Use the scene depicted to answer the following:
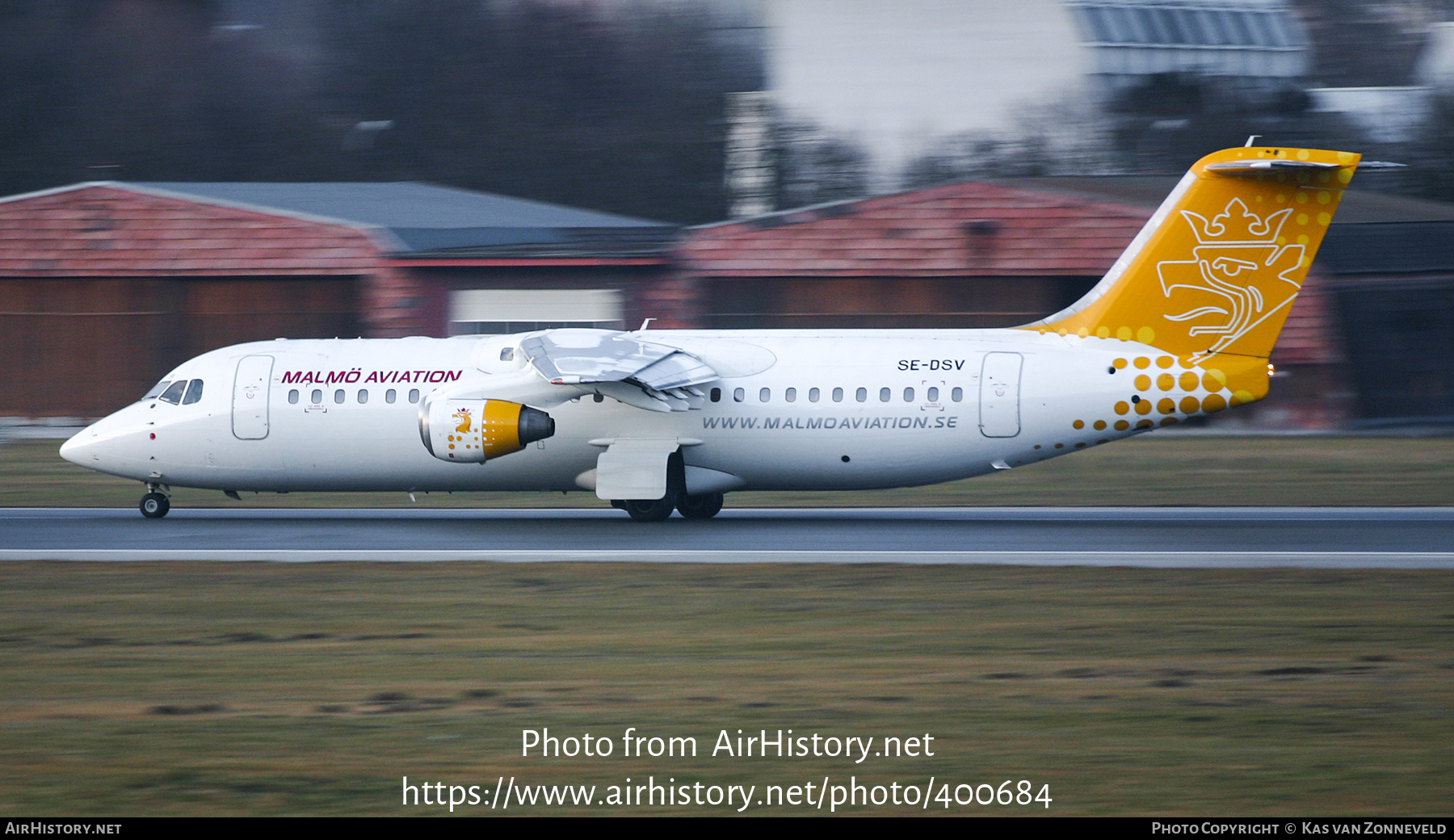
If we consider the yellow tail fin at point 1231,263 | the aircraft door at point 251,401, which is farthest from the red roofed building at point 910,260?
the aircraft door at point 251,401

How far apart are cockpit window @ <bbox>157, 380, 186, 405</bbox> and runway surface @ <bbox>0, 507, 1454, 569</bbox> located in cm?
192

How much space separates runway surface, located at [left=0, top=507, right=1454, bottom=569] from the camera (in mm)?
19750

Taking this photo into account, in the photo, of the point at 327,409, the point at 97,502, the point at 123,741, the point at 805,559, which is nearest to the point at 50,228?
the point at 97,502

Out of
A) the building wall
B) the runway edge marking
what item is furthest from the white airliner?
the building wall

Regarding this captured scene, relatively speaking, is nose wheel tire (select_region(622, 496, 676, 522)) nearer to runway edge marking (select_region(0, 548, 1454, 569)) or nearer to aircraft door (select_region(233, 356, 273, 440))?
runway edge marking (select_region(0, 548, 1454, 569))

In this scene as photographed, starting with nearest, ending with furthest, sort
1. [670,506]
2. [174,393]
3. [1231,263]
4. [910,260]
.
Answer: [1231,263] → [670,506] → [174,393] → [910,260]

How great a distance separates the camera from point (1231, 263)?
878 inches

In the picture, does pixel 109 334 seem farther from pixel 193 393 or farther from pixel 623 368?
pixel 623 368

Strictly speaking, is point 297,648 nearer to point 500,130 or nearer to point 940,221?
point 940,221

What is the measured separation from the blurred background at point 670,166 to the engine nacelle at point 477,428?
1766 cm

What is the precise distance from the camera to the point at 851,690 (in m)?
12.6

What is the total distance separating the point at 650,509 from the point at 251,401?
21.7 feet

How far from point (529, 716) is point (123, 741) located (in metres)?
2.87

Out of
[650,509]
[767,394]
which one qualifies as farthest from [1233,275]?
[650,509]
